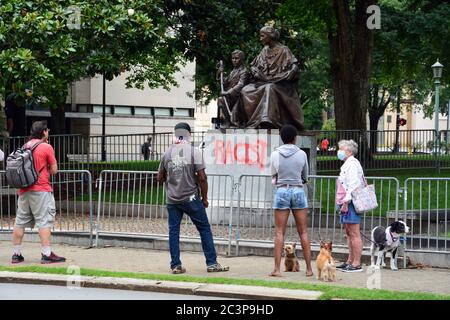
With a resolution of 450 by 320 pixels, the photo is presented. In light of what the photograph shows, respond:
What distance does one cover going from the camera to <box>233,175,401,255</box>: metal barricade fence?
1367 cm

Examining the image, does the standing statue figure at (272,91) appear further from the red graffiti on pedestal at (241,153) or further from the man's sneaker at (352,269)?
the man's sneaker at (352,269)

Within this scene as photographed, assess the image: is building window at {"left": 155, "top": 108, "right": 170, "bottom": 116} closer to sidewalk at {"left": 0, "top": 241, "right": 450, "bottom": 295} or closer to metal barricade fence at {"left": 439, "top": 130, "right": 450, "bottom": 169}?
metal barricade fence at {"left": 439, "top": 130, "right": 450, "bottom": 169}

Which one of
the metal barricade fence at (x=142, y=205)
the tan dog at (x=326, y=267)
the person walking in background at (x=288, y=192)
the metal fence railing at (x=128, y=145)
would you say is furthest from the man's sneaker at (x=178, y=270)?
the metal fence railing at (x=128, y=145)

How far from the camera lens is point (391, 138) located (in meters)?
28.1

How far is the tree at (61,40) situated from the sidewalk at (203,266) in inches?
178

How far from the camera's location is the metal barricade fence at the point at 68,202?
1608cm

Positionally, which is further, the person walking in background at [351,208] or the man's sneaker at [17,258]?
the man's sneaker at [17,258]

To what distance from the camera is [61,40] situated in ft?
59.9

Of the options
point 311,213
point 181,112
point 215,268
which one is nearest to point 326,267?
point 215,268

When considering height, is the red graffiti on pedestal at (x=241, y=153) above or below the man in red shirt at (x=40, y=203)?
above

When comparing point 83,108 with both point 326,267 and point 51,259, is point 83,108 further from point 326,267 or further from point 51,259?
point 326,267
